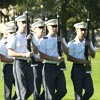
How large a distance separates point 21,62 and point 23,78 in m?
0.34

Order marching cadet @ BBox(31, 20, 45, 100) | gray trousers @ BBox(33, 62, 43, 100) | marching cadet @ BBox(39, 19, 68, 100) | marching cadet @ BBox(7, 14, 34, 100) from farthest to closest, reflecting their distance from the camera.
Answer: gray trousers @ BBox(33, 62, 43, 100), marching cadet @ BBox(31, 20, 45, 100), marching cadet @ BBox(39, 19, 68, 100), marching cadet @ BBox(7, 14, 34, 100)

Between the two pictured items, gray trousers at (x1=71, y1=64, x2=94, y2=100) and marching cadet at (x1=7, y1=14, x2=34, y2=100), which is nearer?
marching cadet at (x1=7, y1=14, x2=34, y2=100)

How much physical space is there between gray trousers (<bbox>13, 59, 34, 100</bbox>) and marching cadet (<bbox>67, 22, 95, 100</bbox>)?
3.37 feet

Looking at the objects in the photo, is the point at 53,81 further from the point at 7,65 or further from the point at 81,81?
the point at 7,65

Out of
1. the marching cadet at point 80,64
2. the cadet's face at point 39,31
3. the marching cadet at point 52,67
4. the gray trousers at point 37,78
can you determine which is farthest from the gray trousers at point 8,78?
the marching cadet at point 80,64

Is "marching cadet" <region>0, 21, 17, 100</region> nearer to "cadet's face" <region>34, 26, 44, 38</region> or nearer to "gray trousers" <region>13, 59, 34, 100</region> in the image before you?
"cadet's face" <region>34, 26, 44, 38</region>

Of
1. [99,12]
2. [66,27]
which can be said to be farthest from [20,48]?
[66,27]

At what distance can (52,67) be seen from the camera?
1252cm

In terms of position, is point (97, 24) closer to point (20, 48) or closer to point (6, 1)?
point (6, 1)

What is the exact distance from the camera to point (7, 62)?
14.0 m

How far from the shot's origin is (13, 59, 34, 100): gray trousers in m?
12.2

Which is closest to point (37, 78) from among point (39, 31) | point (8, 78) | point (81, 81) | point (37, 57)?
point (37, 57)

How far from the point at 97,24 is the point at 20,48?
58596 mm

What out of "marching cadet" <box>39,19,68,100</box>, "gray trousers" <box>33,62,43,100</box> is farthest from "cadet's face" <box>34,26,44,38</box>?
"gray trousers" <box>33,62,43,100</box>
